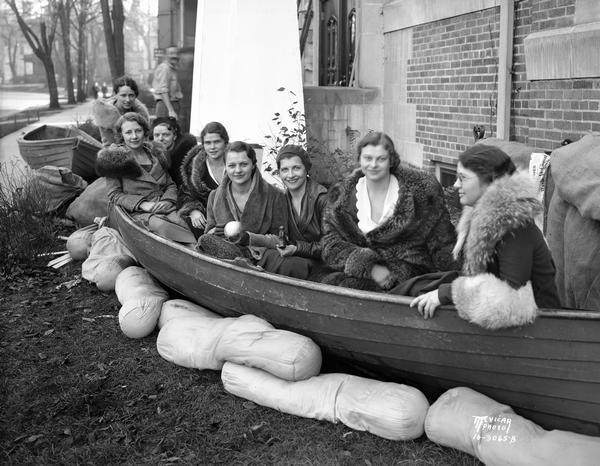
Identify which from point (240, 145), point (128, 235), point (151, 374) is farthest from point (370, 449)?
point (128, 235)

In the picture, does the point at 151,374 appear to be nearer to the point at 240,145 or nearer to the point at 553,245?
the point at 240,145

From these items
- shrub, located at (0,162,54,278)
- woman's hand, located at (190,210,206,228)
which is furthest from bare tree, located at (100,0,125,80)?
woman's hand, located at (190,210,206,228)

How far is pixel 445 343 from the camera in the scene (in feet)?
13.7

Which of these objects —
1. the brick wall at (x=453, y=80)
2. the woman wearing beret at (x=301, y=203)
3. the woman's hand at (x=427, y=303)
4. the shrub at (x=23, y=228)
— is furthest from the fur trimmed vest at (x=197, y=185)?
the woman's hand at (x=427, y=303)

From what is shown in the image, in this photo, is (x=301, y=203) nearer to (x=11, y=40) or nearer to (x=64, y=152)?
(x=64, y=152)

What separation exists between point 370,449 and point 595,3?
4.03 metres

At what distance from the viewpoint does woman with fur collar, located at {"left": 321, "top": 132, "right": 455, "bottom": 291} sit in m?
4.97

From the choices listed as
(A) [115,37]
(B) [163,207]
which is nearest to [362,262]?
(B) [163,207]

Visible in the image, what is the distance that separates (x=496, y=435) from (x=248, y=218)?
2.66m

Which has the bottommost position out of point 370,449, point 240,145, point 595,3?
point 370,449

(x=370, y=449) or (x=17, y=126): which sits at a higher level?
(x=17, y=126)

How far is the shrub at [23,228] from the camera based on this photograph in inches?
327

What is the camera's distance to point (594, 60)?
20.2 ft

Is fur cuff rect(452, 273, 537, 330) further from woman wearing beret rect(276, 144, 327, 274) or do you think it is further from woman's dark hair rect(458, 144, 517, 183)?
woman wearing beret rect(276, 144, 327, 274)
